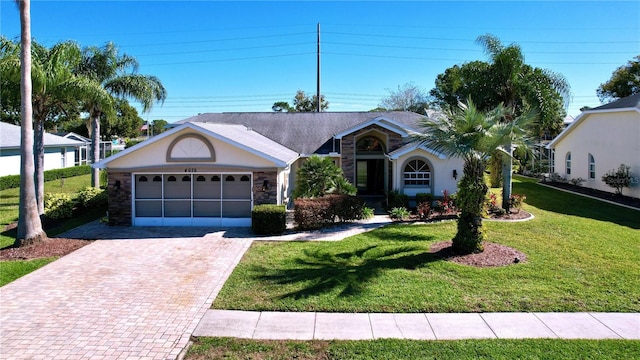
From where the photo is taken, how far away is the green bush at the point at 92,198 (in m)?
19.7

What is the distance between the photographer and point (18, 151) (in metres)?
31.1

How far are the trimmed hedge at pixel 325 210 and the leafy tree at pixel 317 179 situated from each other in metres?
0.73

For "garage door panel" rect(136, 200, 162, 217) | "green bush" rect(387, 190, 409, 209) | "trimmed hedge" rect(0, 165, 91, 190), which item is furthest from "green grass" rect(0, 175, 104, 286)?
"green bush" rect(387, 190, 409, 209)

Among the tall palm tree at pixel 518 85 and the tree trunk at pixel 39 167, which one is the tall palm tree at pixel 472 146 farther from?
the tree trunk at pixel 39 167

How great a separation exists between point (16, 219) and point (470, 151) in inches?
722

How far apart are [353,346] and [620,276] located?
7.52 meters

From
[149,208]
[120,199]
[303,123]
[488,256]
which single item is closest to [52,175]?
[120,199]

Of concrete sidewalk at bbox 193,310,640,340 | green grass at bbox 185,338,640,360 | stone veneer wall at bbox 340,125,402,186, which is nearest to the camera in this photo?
green grass at bbox 185,338,640,360

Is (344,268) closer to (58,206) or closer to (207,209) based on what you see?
(207,209)

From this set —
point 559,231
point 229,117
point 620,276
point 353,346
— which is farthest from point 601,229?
point 229,117

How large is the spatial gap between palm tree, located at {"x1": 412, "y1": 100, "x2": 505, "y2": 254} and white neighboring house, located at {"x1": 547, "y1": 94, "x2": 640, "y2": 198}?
1470 cm

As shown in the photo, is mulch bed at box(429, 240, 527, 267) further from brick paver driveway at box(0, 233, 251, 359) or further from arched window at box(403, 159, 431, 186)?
arched window at box(403, 159, 431, 186)

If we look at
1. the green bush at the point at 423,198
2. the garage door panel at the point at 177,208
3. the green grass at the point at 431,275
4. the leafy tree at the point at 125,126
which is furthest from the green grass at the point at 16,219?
the leafy tree at the point at 125,126

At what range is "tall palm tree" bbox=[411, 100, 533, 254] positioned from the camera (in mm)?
11820
